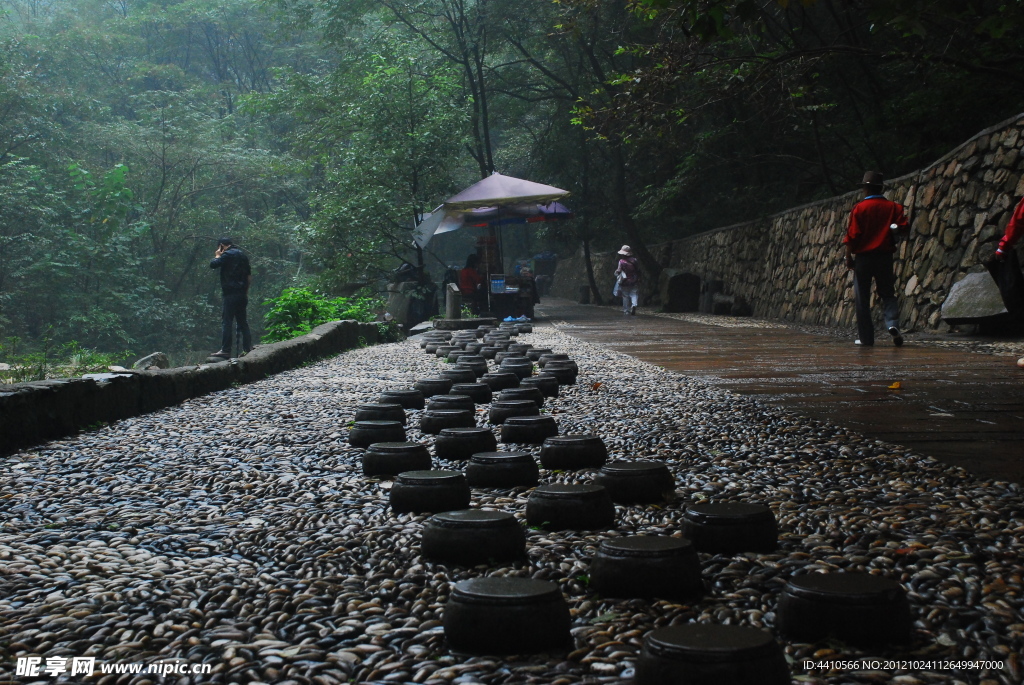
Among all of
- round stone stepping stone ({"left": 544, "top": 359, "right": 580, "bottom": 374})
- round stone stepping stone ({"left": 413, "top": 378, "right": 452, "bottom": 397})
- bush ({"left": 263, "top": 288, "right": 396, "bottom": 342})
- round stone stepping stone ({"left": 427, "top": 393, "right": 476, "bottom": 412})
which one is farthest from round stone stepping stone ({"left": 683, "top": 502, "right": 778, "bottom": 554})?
bush ({"left": 263, "top": 288, "right": 396, "bottom": 342})

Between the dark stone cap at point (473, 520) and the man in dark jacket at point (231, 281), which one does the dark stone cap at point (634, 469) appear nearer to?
the dark stone cap at point (473, 520)

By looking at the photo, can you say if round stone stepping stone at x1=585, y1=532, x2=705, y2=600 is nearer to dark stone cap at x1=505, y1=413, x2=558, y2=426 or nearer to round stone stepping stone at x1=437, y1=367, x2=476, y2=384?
dark stone cap at x1=505, y1=413, x2=558, y2=426

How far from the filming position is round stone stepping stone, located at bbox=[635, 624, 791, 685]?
141cm

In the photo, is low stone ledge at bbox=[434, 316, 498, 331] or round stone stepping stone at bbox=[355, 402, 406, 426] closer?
round stone stepping stone at bbox=[355, 402, 406, 426]

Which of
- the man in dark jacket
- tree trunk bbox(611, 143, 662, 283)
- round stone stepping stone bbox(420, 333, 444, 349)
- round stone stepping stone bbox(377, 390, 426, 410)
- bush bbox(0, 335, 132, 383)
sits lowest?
bush bbox(0, 335, 132, 383)

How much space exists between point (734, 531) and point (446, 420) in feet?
7.09

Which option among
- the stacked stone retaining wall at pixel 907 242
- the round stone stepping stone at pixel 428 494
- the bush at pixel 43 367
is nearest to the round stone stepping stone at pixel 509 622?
the round stone stepping stone at pixel 428 494

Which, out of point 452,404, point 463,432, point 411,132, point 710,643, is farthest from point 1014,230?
point 411,132

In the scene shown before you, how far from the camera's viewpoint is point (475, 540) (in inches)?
84.6

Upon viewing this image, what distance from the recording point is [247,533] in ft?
8.35

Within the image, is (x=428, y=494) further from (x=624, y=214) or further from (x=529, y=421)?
(x=624, y=214)

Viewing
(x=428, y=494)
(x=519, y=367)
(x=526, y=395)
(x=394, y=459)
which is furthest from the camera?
(x=519, y=367)

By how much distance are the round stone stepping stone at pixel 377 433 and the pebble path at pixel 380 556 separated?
65 mm

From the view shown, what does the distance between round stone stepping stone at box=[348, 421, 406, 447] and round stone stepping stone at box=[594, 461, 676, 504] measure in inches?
52.7
